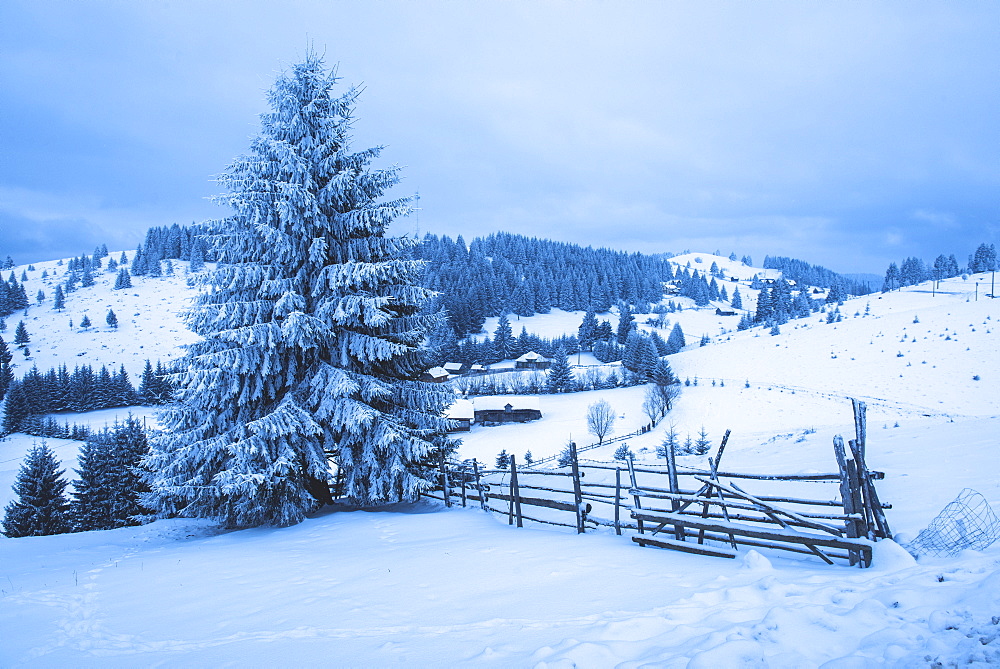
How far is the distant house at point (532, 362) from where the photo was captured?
87875 millimetres

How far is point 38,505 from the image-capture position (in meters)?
21.8

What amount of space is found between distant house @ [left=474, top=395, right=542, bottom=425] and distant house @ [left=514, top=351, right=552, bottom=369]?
24742mm

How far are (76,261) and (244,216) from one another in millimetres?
209086

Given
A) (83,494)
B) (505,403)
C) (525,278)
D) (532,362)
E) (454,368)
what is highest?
(525,278)

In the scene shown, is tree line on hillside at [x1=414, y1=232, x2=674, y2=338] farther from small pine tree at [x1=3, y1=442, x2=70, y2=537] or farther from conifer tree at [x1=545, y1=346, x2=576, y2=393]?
small pine tree at [x1=3, y1=442, x2=70, y2=537]

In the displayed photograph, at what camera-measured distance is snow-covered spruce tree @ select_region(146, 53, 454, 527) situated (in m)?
12.2

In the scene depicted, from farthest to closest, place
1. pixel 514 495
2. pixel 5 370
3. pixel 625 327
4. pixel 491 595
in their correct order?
pixel 625 327, pixel 5 370, pixel 514 495, pixel 491 595

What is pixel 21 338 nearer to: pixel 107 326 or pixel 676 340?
pixel 107 326

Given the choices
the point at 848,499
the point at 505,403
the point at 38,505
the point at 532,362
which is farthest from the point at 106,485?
the point at 532,362

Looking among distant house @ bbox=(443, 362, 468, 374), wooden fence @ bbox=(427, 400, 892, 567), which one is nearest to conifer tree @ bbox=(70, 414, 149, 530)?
wooden fence @ bbox=(427, 400, 892, 567)

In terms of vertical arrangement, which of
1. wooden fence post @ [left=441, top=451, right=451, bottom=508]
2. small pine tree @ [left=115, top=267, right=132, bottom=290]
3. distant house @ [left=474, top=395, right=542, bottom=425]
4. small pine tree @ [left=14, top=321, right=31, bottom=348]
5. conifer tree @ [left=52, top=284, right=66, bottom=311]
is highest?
small pine tree @ [left=115, top=267, right=132, bottom=290]

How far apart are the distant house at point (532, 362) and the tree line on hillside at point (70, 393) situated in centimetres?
5250

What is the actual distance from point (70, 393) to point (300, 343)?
82229 millimetres

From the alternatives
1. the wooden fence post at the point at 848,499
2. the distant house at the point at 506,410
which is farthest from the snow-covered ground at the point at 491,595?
the distant house at the point at 506,410
